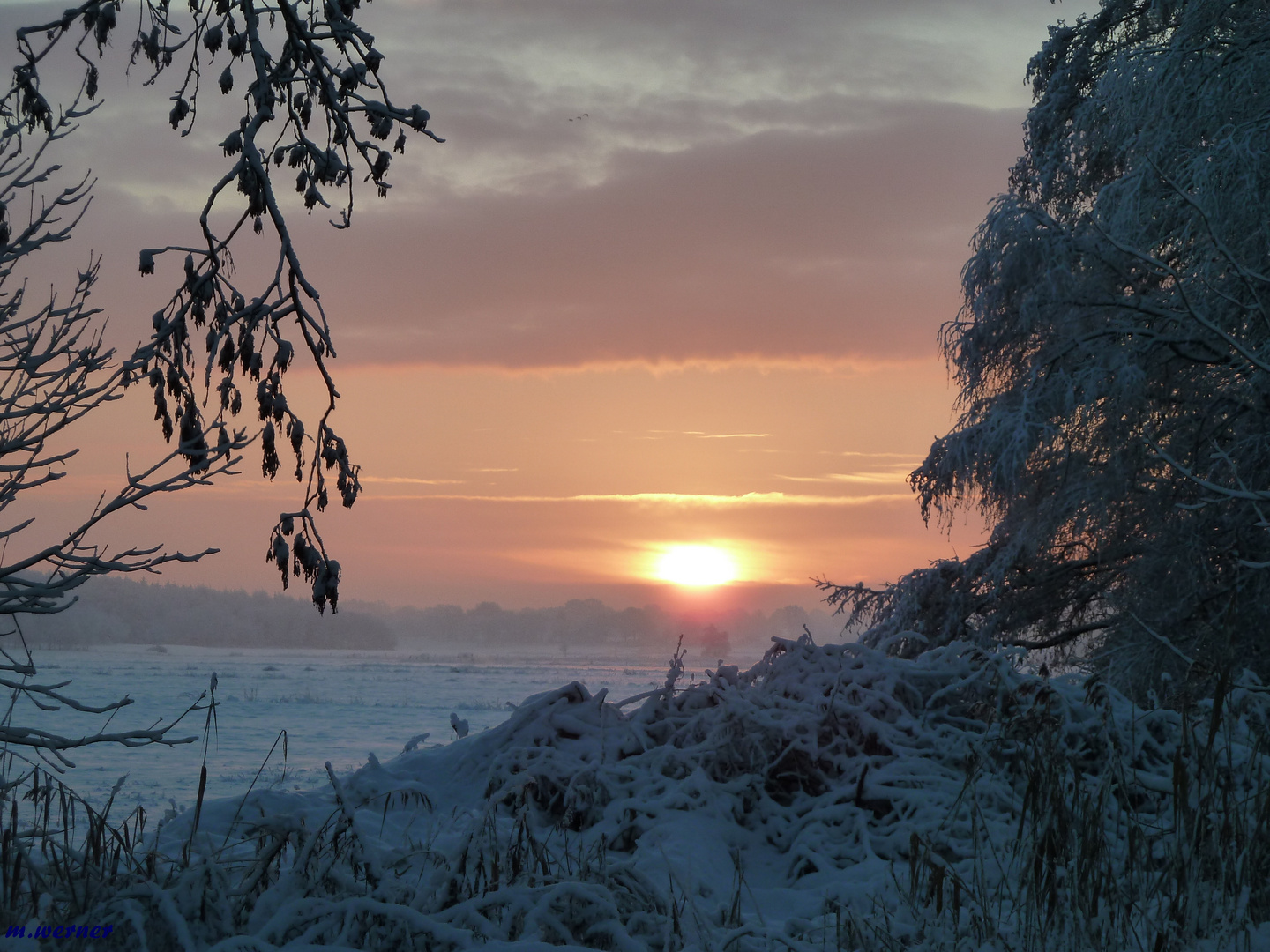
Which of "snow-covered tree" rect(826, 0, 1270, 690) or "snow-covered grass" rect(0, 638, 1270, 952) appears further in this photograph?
"snow-covered tree" rect(826, 0, 1270, 690)

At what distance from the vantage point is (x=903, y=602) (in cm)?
1276

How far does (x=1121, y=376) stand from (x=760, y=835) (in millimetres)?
6630

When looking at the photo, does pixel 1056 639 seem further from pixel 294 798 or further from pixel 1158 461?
pixel 294 798

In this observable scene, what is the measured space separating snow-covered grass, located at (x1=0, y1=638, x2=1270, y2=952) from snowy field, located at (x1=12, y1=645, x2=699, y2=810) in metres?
1.58

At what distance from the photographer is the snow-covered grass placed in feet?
10.7

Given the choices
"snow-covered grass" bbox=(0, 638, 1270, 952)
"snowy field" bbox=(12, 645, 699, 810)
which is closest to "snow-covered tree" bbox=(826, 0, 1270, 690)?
"snow-covered grass" bbox=(0, 638, 1270, 952)

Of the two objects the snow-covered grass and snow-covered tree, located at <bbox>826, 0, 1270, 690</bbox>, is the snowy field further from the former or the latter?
snow-covered tree, located at <bbox>826, 0, 1270, 690</bbox>

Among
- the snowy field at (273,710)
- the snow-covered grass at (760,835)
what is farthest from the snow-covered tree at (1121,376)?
the snowy field at (273,710)

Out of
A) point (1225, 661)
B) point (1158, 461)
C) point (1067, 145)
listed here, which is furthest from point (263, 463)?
point (1067, 145)

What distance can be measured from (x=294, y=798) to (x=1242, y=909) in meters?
4.63

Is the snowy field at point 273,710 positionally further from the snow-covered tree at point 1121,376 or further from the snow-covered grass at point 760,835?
the snow-covered tree at point 1121,376

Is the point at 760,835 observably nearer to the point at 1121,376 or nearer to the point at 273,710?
the point at 1121,376

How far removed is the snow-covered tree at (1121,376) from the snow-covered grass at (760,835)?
348 centimetres

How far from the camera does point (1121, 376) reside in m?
9.98
